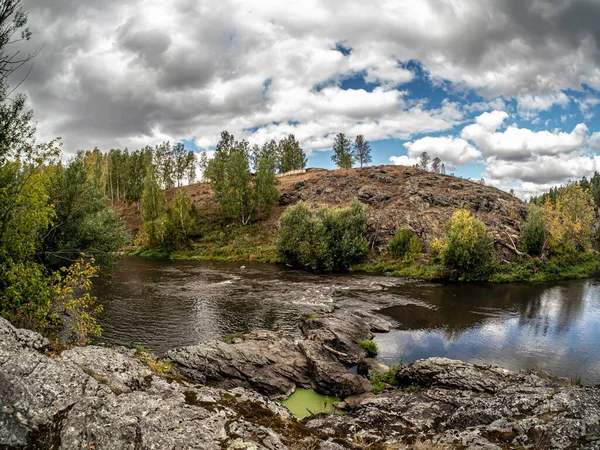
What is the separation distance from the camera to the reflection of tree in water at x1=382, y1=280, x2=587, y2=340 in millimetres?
31141

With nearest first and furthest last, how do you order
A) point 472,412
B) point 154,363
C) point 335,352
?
point 472,412
point 154,363
point 335,352

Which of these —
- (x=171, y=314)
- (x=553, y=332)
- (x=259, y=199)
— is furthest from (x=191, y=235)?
(x=553, y=332)

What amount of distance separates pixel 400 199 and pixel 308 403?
66.6 m

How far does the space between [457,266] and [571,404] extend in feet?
134

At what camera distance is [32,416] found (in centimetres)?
704

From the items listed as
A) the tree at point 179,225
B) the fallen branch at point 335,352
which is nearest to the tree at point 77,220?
the fallen branch at point 335,352

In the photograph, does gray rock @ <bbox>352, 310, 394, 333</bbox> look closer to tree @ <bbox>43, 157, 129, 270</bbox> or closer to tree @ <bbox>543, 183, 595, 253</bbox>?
tree @ <bbox>43, 157, 129, 270</bbox>

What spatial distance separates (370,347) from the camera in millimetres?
24594

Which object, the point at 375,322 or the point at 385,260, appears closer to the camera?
the point at 375,322

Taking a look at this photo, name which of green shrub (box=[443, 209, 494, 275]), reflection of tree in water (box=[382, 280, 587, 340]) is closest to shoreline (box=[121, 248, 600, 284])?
green shrub (box=[443, 209, 494, 275])

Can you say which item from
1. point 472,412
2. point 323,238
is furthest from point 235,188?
point 472,412

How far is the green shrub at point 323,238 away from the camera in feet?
191

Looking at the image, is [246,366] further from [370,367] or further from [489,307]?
[489,307]

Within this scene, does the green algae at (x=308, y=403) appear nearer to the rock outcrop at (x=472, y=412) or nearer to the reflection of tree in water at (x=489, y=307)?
the rock outcrop at (x=472, y=412)
